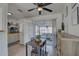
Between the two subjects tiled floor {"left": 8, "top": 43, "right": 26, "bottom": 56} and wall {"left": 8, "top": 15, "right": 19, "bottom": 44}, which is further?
wall {"left": 8, "top": 15, "right": 19, "bottom": 44}

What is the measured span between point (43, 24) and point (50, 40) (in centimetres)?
64

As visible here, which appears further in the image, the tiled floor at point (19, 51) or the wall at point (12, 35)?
the wall at point (12, 35)

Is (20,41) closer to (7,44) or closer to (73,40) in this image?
(7,44)

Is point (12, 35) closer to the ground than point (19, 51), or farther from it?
farther from it

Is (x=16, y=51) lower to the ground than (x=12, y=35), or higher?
lower

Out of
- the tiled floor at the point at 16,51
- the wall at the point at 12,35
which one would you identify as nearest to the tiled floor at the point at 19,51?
the tiled floor at the point at 16,51

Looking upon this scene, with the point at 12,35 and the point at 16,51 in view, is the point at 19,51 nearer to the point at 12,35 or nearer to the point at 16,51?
the point at 16,51

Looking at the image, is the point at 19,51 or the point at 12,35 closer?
the point at 19,51

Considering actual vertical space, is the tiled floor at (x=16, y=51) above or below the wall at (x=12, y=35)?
below

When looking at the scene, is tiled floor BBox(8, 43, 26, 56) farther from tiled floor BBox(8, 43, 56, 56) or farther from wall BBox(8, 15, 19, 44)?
wall BBox(8, 15, 19, 44)

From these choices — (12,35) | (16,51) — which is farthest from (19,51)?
(12,35)

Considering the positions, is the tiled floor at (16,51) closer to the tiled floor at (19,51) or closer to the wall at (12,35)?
the tiled floor at (19,51)

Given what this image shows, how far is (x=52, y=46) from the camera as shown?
2951 millimetres

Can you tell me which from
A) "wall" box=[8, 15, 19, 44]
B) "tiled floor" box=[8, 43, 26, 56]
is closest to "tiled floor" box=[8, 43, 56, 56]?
"tiled floor" box=[8, 43, 26, 56]
